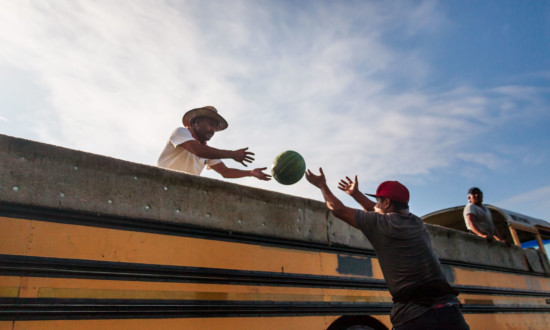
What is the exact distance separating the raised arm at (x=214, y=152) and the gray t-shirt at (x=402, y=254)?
4.72ft

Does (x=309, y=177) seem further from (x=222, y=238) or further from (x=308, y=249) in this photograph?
(x=222, y=238)

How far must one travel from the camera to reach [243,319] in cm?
238

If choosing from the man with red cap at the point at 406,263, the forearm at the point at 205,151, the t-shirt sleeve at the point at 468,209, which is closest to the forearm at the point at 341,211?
the man with red cap at the point at 406,263

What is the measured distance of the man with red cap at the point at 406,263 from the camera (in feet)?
7.55

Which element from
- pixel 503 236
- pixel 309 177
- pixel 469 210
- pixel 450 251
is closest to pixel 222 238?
pixel 309 177

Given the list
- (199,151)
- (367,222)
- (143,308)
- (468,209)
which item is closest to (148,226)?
(143,308)

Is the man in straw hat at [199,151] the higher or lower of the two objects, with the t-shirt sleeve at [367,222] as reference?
higher

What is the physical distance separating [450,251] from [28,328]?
3.81 m

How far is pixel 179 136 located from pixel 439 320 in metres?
2.58

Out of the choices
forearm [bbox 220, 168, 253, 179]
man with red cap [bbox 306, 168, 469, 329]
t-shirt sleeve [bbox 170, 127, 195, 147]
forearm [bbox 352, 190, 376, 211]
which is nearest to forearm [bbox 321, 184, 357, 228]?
man with red cap [bbox 306, 168, 469, 329]

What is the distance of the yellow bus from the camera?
1.85 metres

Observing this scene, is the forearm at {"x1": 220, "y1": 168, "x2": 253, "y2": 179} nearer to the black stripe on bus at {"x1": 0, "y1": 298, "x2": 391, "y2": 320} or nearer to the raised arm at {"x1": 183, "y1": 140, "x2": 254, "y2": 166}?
the raised arm at {"x1": 183, "y1": 140, "x2": 254, "y2": 166}

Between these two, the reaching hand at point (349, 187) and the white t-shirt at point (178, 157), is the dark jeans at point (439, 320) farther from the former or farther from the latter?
the white t-shirt at point (178, 157)

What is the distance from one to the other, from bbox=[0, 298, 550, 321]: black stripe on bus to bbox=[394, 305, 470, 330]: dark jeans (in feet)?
2.33
